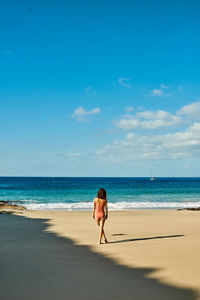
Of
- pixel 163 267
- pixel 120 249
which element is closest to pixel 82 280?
pixel 163 267

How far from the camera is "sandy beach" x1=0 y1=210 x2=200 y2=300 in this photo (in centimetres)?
Answer: 530

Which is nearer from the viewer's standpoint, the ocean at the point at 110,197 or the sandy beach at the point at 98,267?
the sandy beach at the point at 98,267

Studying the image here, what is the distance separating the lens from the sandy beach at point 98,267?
5301 mm

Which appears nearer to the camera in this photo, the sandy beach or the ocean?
the sandy beach

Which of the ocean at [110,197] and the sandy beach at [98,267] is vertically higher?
the sandy beach at [98,267]

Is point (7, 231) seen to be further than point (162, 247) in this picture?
Yes

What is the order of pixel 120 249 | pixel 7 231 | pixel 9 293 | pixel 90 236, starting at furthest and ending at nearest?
pixel 7 231 < pixel 90 236 < pixel 120 249 < pixel 9 293

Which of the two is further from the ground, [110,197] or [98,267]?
[98,267]

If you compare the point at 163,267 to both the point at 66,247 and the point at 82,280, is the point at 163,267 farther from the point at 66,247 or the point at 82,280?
the point at 66,247

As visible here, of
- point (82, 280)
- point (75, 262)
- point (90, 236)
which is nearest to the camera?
point (82, 280)

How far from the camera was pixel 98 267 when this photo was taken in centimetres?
693

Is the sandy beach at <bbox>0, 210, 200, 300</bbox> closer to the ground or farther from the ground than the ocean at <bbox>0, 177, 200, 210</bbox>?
farther from the ground

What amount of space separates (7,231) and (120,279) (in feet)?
25.7

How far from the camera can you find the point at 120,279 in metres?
6.05
